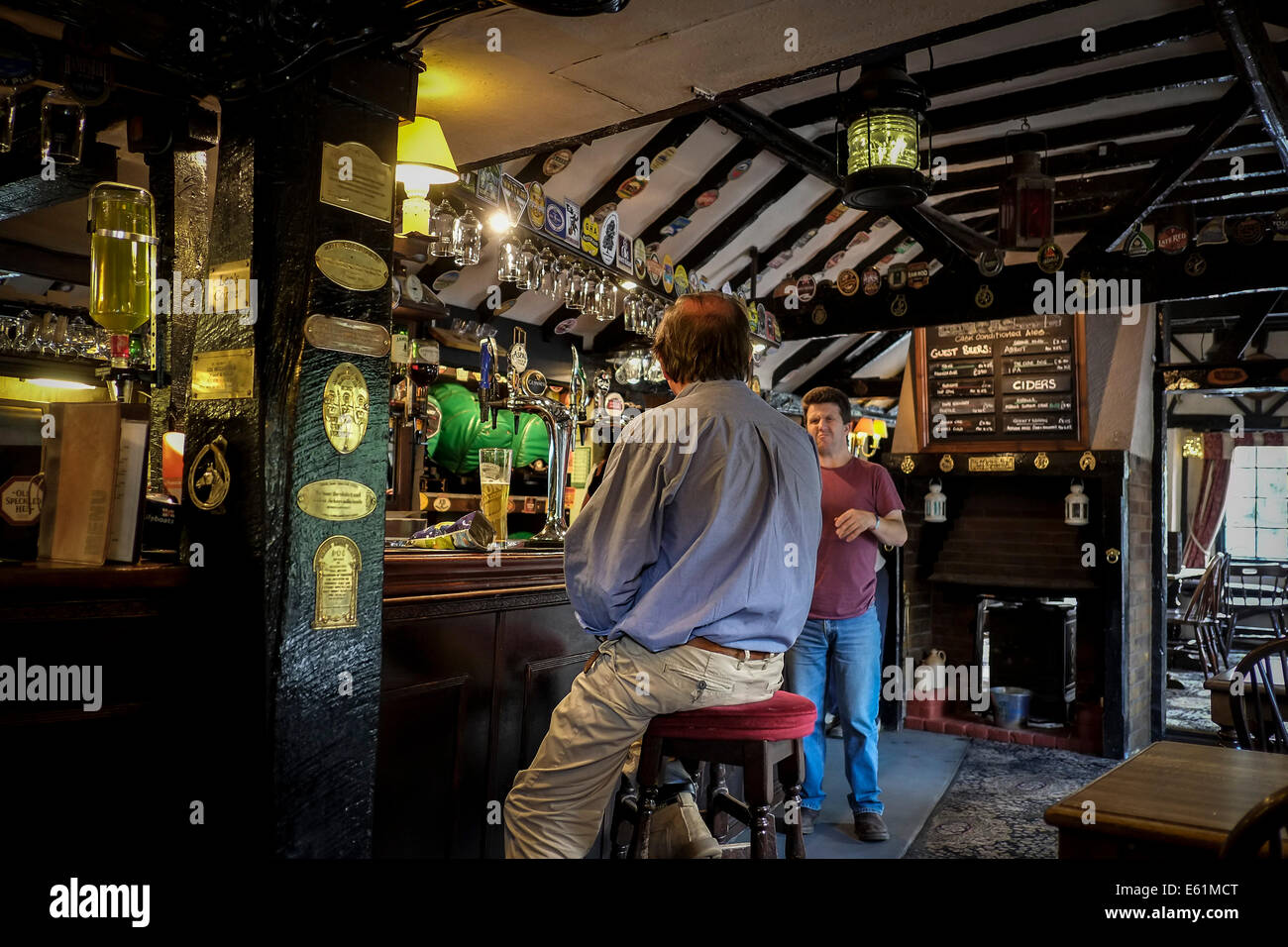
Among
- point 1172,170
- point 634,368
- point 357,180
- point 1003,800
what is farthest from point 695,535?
point 634,368

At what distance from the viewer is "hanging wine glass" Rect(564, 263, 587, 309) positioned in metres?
4.48

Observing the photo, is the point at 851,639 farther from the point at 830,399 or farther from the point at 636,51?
the point at 636,51

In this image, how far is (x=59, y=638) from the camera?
1.73 m

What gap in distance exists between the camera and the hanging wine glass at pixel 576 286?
4.48m

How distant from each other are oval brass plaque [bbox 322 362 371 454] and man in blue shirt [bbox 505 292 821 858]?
0.55 meters

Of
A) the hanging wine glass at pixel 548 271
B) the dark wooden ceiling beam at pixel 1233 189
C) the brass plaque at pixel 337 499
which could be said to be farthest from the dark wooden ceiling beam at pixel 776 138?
the brass plaque at pixel 337 499

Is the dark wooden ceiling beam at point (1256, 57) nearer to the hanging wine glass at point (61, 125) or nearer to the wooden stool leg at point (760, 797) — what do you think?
the wooden stool leg at point (760, 797)

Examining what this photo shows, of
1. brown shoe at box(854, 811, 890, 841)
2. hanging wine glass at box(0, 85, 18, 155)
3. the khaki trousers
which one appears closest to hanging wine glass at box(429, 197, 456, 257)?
hanging wine glass at box(0, 85, 18, 155)

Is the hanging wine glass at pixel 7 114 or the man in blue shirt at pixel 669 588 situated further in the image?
the hanging wine glass at pixel 7 114

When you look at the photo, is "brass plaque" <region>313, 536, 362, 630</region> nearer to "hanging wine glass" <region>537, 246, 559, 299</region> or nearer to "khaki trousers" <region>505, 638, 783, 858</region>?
"khaki trousers" <region>505, 638, 783, 858</region>

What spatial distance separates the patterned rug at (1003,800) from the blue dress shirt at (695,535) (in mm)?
1599

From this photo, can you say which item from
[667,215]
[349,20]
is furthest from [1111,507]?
[349,20]

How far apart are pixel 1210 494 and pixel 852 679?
12.4m
